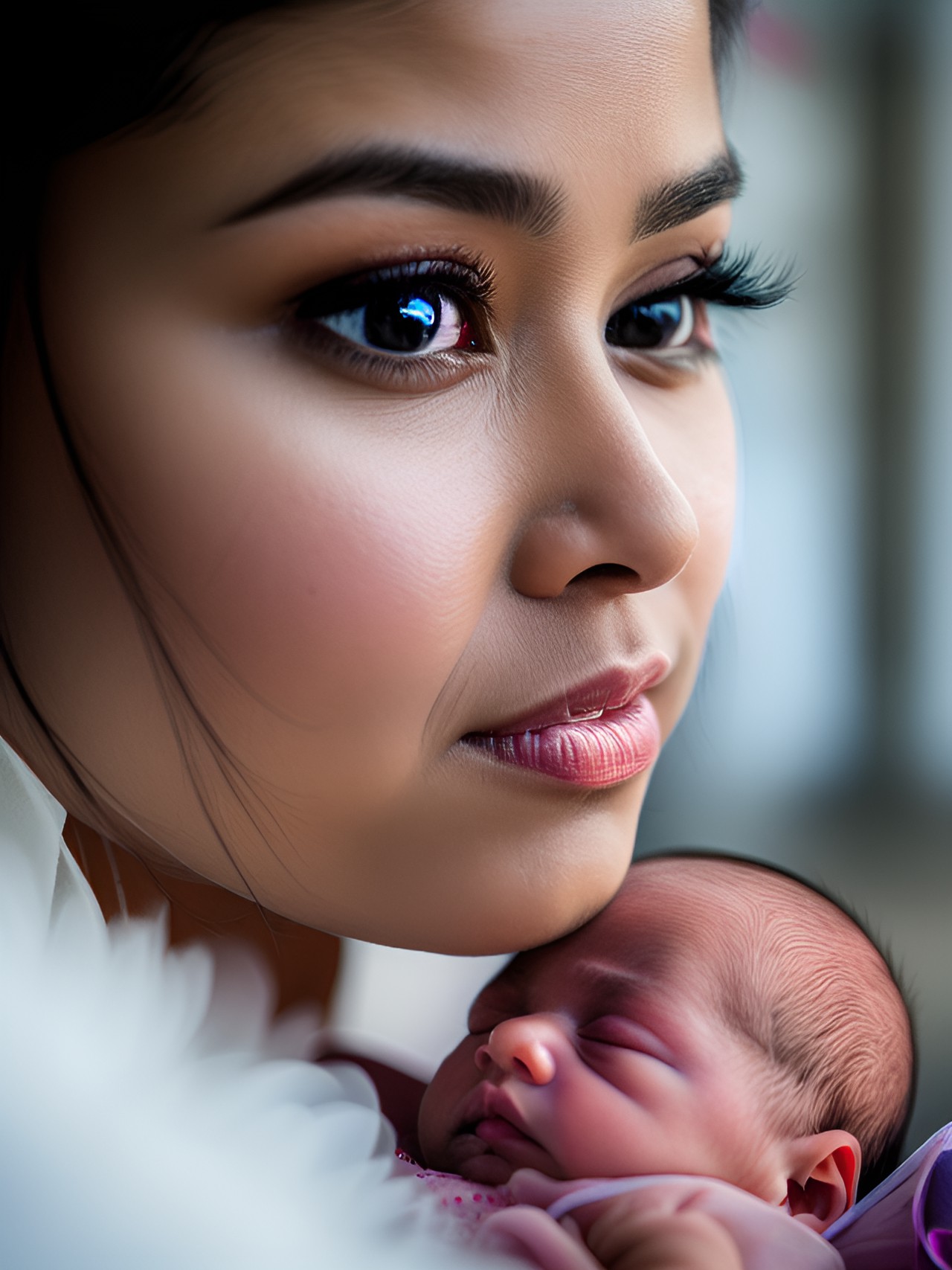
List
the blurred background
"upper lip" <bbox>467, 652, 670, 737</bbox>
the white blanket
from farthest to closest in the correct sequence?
the blurred background < "upper lip" <bbox>467, 652, 670, 737</bbox> < the white blanket

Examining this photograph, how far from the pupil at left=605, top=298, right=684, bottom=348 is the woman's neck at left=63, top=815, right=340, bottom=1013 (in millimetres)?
292

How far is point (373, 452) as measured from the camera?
15.2 inches

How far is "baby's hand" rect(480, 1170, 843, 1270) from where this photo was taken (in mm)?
355

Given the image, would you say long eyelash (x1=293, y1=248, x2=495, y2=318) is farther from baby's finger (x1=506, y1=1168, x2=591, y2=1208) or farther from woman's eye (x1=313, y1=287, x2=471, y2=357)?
baby's finger (x1=506, y1=1168, x2=591, y2=1208)

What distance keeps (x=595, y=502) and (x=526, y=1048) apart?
0.20m

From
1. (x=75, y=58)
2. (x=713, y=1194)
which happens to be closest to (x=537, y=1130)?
(x=713, y=1194)

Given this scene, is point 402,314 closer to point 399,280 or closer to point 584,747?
point 399,280

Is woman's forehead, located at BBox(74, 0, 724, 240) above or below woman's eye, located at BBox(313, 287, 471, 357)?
above

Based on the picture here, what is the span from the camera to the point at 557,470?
397 millimetres

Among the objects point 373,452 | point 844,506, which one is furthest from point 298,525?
point 844,506

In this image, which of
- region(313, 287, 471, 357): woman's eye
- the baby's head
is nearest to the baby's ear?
the baby's head

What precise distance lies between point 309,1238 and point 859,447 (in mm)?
1065

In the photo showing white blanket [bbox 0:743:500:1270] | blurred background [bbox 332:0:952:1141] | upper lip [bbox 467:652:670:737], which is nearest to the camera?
white blanket [bbox 0:743:500:1270]

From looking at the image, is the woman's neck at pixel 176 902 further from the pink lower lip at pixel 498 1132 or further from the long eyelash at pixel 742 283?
the long eyelash at pixel 742 283
